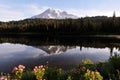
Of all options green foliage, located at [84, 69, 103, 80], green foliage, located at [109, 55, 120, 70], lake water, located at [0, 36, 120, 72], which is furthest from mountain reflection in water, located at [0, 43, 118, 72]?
green foliage, located at [84, 69, 103, 80]

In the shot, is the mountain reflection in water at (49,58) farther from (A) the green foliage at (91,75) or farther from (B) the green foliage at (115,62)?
(A) the green foliage at (91,75)

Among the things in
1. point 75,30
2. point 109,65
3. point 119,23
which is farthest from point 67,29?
point 109,65

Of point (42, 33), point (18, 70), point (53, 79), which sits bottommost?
point (42, 33)

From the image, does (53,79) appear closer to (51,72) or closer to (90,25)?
(51,72)

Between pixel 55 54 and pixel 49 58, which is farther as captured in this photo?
pixel 55 54

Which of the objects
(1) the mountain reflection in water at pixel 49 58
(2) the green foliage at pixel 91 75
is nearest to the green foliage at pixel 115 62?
(2) the green foliage at pixel 91 75

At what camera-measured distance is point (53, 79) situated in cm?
1631

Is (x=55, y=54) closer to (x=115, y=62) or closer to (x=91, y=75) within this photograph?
(x=115, y=62)

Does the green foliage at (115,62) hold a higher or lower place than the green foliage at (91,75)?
lower

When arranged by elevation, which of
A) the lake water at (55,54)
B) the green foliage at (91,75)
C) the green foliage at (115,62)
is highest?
the green foliage at (91,75)

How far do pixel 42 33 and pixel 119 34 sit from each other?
44.7m

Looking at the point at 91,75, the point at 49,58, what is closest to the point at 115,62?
the point at 91,75

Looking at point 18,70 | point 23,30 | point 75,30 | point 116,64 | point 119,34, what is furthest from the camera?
point 23,30

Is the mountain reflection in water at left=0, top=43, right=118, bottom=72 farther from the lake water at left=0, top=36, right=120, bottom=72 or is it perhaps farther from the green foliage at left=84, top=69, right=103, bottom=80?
the green foliage at left=84, top=69, right=103, bottom=80
